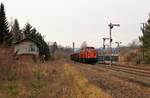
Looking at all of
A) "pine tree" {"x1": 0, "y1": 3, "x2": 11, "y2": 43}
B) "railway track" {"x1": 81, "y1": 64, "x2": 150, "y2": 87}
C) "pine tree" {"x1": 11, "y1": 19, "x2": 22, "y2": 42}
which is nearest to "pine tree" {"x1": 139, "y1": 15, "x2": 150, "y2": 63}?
"railway track" {"x1": 81, "y1": 64, "x2": 150, "y2": 87}

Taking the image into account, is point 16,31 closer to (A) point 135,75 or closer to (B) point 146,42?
(B) point 146,42

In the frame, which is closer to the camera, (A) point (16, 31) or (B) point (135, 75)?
(B) point (135, 75)

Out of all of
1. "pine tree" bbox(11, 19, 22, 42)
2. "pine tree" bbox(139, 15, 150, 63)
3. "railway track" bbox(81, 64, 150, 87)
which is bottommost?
"railway track" bbox(81, 64, 150, 87)

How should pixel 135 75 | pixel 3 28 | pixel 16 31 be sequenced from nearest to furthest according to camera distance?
1. pixel 135 75
2. pixel 3 28
3. pixel 16 31

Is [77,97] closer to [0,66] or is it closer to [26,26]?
[0,66]

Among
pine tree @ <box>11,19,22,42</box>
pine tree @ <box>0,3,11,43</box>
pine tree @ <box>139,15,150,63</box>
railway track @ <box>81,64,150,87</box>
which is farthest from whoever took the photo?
pine tree @ <box>11,19,22,42</box>

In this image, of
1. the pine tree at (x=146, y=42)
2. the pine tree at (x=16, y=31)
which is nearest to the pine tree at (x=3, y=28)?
the pine tree at (x=146, y=42)

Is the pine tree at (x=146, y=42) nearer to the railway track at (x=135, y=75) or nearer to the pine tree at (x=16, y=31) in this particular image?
the railway track at (x=135, y=75)

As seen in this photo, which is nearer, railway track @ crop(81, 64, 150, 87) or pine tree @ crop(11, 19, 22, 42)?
railway track @ crop(81, 64, 150, 87)

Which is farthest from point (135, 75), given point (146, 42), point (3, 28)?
point (3, 28)

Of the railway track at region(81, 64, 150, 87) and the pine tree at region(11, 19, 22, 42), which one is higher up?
the pine tree at region(11, 19, 22, 42)

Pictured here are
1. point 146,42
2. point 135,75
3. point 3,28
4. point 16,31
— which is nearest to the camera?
point 135,75

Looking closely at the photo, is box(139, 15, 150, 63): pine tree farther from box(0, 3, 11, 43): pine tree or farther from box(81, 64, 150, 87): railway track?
box(0, 3, 11, 43): pine tree

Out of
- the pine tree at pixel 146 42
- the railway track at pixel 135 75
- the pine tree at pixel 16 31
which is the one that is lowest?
the railway track at pixel 135 75
